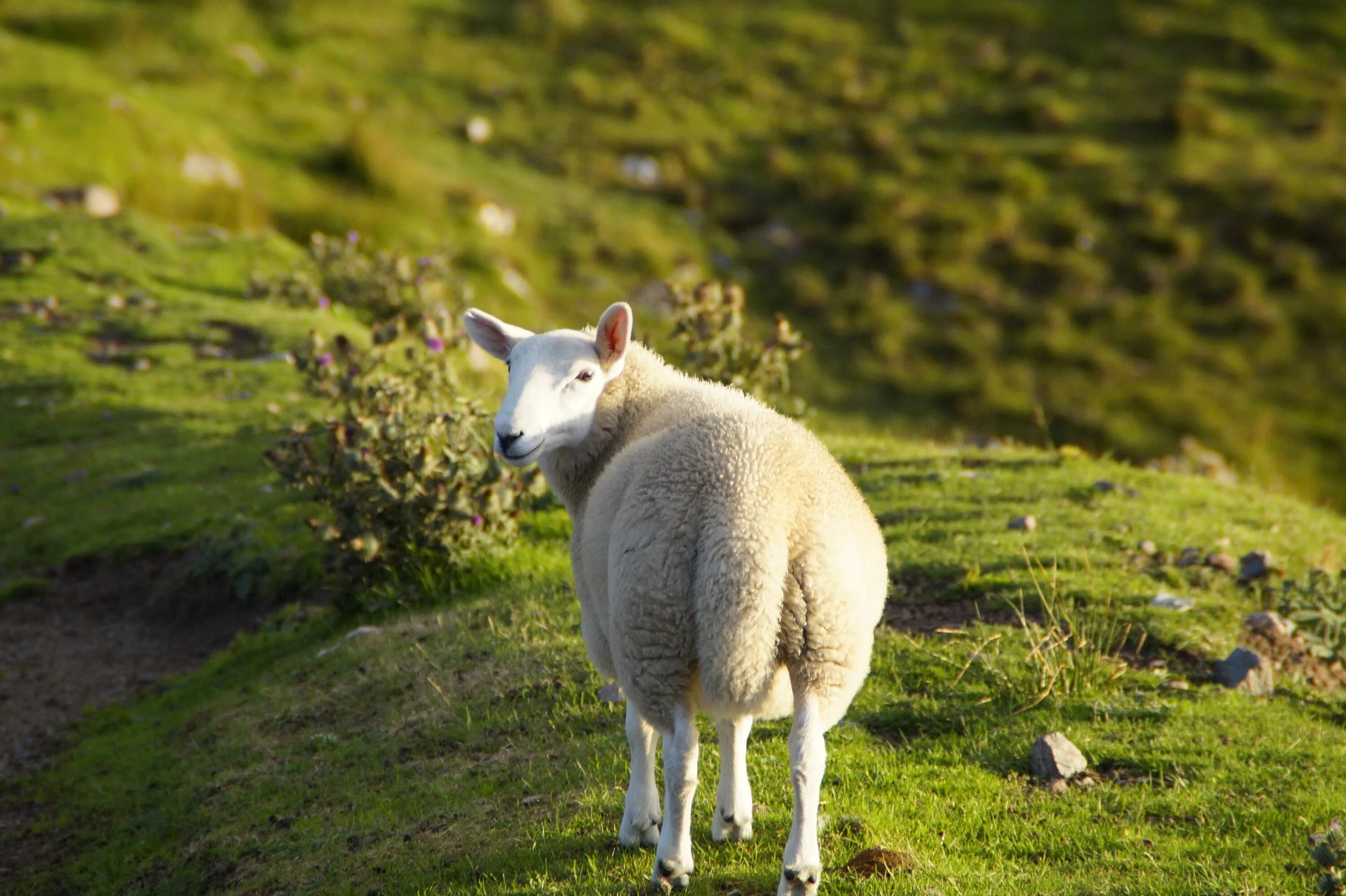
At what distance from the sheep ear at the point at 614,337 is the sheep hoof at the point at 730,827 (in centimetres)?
192

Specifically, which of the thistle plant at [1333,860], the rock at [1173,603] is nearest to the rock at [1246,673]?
the rock at [1173,603]

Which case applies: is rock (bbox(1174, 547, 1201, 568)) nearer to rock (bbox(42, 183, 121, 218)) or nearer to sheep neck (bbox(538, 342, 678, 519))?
sheep neck (bbox(538, 342, 678, 519))


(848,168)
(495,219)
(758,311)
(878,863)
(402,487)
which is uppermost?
(848,168)

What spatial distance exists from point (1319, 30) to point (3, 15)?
1261 inches

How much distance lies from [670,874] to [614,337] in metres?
2.18

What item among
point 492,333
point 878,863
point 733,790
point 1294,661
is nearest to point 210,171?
point 492,333

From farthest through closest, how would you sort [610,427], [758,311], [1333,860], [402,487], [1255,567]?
[758,311], [402,487], [1255,567], [610,427], [1333,860]

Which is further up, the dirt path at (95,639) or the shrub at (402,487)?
the shrub at (402,487)

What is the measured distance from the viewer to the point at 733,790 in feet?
15.4

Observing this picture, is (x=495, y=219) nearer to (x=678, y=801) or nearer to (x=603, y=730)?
(x=603, y=730)

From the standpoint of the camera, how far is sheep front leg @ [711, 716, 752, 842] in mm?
4660

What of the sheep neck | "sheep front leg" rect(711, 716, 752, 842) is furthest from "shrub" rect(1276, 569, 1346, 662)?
the sheep neck

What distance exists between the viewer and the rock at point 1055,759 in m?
5.45

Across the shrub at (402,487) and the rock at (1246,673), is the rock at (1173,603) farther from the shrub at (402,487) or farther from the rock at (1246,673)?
the shrub at (402,487)
